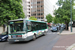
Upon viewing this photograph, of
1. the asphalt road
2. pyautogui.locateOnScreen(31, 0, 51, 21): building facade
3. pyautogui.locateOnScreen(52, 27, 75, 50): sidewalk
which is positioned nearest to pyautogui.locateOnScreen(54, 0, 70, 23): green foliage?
pyautogui.locateOnScreen(52, 27, 75, 50): sidewalk

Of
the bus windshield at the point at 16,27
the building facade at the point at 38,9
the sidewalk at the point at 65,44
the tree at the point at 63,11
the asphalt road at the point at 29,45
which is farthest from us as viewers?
the building facade at the point at 38,9

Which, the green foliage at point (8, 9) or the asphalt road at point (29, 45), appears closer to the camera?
the asphalt road at point (29, 45)

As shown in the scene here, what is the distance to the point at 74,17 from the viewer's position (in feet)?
106

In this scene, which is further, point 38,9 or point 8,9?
point 38,9

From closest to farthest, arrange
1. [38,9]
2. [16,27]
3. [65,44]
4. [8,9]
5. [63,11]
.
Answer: [65,44] < [16,27] < [8,9] < [63,11] < [38,9]

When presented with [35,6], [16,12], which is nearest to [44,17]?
[35,6]

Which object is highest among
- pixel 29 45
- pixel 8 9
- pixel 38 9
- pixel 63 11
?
pixel 38 9

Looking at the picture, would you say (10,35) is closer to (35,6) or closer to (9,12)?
(9,12)

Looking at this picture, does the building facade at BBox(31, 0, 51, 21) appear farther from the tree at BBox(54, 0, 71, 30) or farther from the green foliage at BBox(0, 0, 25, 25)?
the green foliage at BBox(0, 0, 25, 25)

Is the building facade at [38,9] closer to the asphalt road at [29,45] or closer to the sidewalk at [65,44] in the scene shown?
the sidewalk at [65,44]

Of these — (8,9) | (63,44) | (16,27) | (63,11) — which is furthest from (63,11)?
(16,27)

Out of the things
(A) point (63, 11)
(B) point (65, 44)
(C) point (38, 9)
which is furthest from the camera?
(C) point (38, 9)

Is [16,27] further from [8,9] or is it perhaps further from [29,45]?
[8,9]

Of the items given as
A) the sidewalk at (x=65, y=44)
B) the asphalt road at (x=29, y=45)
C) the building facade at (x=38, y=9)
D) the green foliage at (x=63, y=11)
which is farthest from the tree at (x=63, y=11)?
the building facade at (x=38, y=9)
